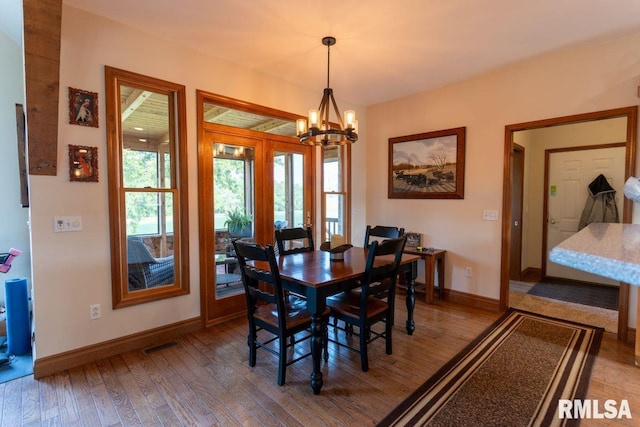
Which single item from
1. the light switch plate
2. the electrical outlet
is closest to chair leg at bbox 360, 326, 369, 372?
the electrical outlet

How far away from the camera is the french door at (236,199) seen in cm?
326

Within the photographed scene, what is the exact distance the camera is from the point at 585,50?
9.96 feet

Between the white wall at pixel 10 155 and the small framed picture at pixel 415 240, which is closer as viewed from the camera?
the white wall at pixel 10 155

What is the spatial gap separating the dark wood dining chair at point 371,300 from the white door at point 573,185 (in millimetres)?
3626

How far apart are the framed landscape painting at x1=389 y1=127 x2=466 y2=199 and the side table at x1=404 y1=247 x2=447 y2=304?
0.76 metres

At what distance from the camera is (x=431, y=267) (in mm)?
3846

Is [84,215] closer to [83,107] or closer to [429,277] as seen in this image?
[83,107]

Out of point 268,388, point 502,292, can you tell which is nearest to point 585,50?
point 502,292

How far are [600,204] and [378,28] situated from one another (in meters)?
4.28

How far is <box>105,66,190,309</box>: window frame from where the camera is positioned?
8.57 ft

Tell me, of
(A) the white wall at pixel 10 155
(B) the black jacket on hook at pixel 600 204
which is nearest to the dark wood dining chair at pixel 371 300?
(A) the white wall at pixel 10 155

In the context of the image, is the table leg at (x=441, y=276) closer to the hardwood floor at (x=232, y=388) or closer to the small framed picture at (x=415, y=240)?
the small framed picture at (x=415, y=240)

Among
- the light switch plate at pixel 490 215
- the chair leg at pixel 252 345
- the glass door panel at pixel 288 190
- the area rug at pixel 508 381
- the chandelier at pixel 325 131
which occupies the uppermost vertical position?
the chandelier at pixel 325 131

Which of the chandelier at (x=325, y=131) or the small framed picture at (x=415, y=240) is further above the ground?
the chandelier at (x=325, y=131)
